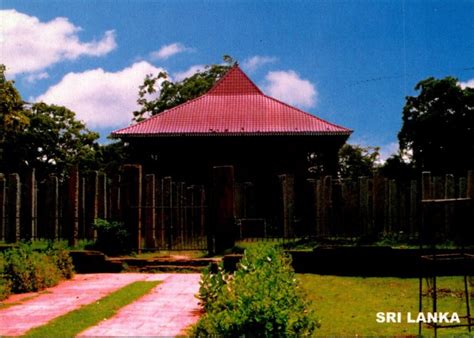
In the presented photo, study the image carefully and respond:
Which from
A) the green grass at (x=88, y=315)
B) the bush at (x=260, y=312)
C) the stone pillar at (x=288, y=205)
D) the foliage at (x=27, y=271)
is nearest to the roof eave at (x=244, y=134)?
the stone pillar at (x=288, y=205)

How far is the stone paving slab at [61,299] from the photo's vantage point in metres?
6.50

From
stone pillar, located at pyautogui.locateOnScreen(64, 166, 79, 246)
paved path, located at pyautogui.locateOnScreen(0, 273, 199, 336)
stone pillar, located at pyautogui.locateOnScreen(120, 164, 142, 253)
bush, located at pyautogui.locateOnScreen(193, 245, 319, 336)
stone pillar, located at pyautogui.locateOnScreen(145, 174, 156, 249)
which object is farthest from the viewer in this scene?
stone pillar, located at pyautogui.locateOnScreen(145, 174, 156, 249)

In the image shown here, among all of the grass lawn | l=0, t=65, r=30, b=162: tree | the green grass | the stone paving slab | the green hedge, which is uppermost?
l=0, t=65, r=30, b=162: tree

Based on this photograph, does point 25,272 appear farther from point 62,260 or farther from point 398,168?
point 398,168

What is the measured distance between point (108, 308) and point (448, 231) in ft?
27.0

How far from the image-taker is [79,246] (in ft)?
39.9

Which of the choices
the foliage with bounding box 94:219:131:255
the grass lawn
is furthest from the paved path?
the grass lawn

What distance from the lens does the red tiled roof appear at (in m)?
20.9

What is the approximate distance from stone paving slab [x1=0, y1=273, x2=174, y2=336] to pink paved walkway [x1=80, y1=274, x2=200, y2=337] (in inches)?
29.5

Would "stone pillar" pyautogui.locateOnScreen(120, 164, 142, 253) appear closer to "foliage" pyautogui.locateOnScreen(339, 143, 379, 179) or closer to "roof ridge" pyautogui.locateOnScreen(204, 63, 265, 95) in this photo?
"roof ridge" pyautogui.locateOnScreen(204, 63, 265, 95)

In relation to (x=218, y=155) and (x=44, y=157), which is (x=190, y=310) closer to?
(x=218, y=155)

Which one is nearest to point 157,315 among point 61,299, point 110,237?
point 61,299

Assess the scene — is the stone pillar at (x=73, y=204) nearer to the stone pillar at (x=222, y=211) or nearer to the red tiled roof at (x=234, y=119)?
the stone pillar at (x=222, y=211)

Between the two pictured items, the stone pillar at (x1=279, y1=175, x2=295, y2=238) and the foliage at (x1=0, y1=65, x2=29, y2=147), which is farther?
the foliage at (x1=0, y1=65, x2=29, y2=147)
